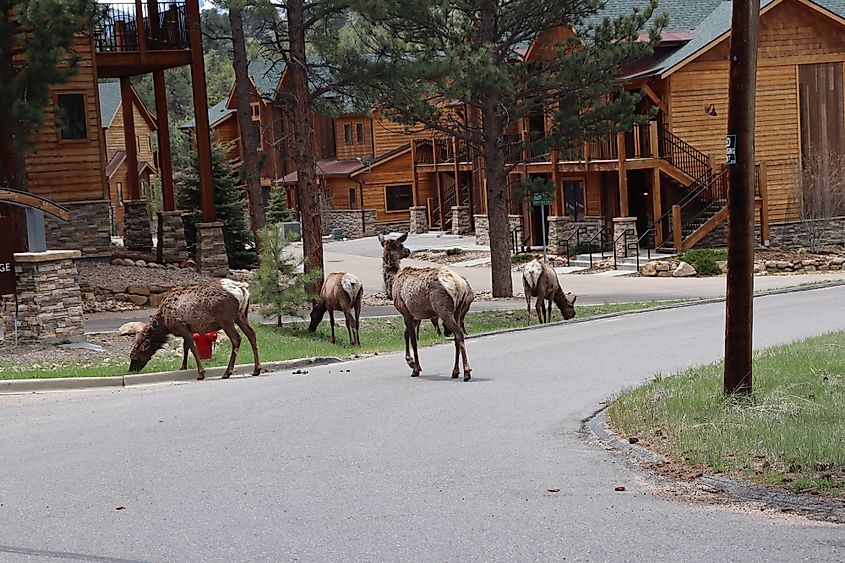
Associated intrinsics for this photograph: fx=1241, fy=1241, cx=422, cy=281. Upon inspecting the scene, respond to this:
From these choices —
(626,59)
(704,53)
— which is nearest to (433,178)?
(704,53)

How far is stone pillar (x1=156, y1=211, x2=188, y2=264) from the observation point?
35.8 metres

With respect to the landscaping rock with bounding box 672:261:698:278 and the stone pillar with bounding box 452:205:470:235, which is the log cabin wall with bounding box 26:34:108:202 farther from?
the stone pillar with bounding box 452:205:470:235

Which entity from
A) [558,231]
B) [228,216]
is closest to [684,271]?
[558,231]

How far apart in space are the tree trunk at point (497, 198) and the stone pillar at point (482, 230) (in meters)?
21.0

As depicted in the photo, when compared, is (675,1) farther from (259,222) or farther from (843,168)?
(259,222)

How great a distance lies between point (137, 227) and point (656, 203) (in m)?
17.8

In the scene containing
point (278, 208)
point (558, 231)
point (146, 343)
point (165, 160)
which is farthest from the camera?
point (278, 208)

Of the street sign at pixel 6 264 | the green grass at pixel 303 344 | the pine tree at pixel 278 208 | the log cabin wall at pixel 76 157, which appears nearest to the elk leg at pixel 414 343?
the green grass at pixel 303 344

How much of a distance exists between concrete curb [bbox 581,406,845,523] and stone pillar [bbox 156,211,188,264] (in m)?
26.2

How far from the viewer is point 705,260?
38.6m

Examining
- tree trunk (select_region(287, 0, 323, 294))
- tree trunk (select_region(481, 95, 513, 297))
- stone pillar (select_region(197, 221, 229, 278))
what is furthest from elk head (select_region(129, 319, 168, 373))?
stone pillar (select_region(197, 221, 229, 278))

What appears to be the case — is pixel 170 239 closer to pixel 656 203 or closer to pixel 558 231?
pixel 656 203

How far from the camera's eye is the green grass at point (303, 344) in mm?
18469

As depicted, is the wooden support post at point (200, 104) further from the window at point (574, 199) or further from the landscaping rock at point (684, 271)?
the window at point (574, 199)
